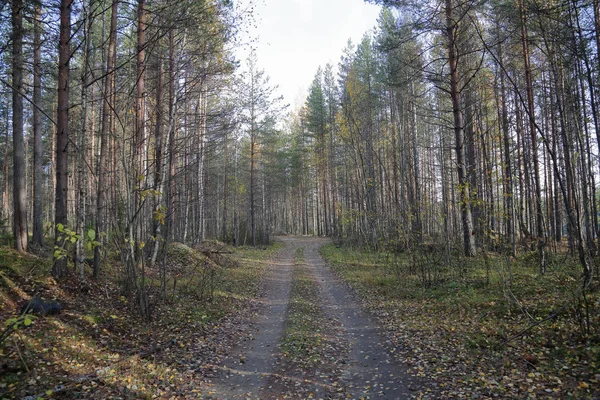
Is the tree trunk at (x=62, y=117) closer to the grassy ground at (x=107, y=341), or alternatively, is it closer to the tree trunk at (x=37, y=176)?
the grassy ground at (x=107, y=341)

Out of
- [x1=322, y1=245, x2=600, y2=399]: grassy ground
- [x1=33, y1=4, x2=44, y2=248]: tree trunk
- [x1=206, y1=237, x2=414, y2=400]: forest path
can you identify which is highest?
[x1=33, y1=4, x2=44, y2=248]: tree trunk

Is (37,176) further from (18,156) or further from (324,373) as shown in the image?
(324,373)

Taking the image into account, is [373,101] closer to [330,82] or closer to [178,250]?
[330,82]

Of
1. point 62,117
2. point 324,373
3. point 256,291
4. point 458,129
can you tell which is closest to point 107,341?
point 324,373

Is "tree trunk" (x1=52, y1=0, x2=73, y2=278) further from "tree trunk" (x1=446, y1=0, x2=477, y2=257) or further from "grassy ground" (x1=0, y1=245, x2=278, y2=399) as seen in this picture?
"tree trunk" (x1=446, y1=0, x2=477, y2=257)

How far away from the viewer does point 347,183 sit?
30.4m

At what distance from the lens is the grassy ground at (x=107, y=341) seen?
4234mm

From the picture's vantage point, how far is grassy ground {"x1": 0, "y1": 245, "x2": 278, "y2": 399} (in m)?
4.23

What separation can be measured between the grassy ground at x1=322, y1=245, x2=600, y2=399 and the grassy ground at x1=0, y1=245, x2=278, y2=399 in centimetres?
359

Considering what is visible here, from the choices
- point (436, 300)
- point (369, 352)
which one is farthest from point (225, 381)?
point (436, 300)

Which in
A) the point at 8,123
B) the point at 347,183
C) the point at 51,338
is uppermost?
the point at 8,123

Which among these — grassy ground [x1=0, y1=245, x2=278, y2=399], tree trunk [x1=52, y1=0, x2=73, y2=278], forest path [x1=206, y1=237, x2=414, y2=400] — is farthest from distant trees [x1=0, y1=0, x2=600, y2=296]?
forest path [x1=206, y1=237, x2=414, y2=400]

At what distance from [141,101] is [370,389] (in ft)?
30.2

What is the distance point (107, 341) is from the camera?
580 centimetres
